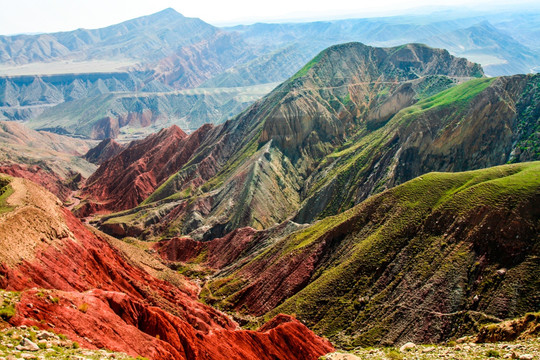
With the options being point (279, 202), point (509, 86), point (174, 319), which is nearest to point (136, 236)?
point (279, 202)

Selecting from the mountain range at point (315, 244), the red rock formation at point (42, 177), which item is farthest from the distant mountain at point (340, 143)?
the red rock formation at point (42, 177)

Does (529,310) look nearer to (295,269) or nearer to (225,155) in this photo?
(295,269)

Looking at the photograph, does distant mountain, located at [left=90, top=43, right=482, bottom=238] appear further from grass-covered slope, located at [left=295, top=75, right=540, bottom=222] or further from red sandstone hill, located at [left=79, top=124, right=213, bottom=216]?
grass-covered slope, located at [left=295, top=75, right=540, bottom=222]

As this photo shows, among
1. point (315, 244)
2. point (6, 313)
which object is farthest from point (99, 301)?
point (315, 244)

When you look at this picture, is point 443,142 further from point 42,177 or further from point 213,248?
point 42,177

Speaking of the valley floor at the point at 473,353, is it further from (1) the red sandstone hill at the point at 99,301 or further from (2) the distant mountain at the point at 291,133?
(2) the distant mountain at the point at 291,133
